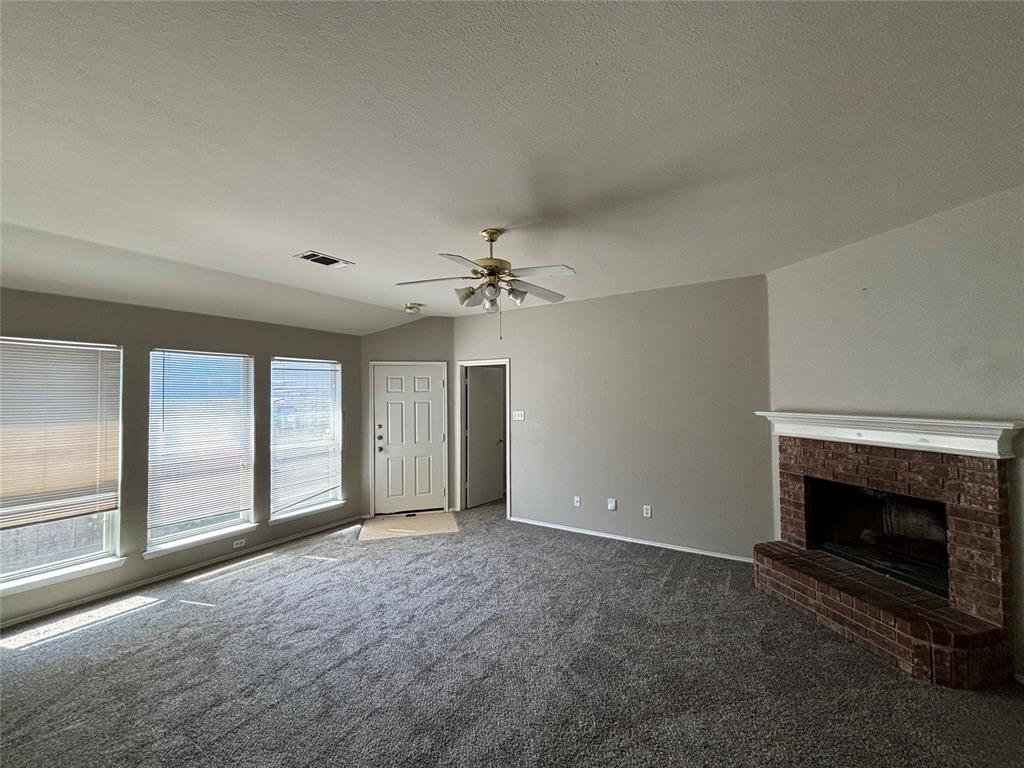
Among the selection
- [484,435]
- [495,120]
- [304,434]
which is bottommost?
[484,435]

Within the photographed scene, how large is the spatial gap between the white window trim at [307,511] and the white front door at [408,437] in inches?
20.3

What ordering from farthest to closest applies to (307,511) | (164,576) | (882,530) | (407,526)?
1. (407,526)
2. (307,511)
3. (164,576)
4. (882,530)

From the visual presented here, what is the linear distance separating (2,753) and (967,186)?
550 cm

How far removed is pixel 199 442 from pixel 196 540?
929 millimetres

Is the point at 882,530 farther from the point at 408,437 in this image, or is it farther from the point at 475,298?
the point at 408,437

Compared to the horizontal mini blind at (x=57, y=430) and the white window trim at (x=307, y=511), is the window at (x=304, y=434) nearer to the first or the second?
the white window trim at (x=307, y=511)

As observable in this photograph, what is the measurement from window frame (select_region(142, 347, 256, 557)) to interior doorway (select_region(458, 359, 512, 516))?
2.45 meters

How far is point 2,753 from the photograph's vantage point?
194cm

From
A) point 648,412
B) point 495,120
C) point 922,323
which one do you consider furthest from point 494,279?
point 922,323

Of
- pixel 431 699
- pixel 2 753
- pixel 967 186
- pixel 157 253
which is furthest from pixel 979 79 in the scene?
pixel 2 753

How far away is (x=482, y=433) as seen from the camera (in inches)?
244

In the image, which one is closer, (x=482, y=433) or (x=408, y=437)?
(x=408, y=437)

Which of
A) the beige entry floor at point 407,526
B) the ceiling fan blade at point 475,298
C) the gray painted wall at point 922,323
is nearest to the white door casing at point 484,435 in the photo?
the beige entry floor at point 407,526

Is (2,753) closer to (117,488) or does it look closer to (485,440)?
(117,488)
